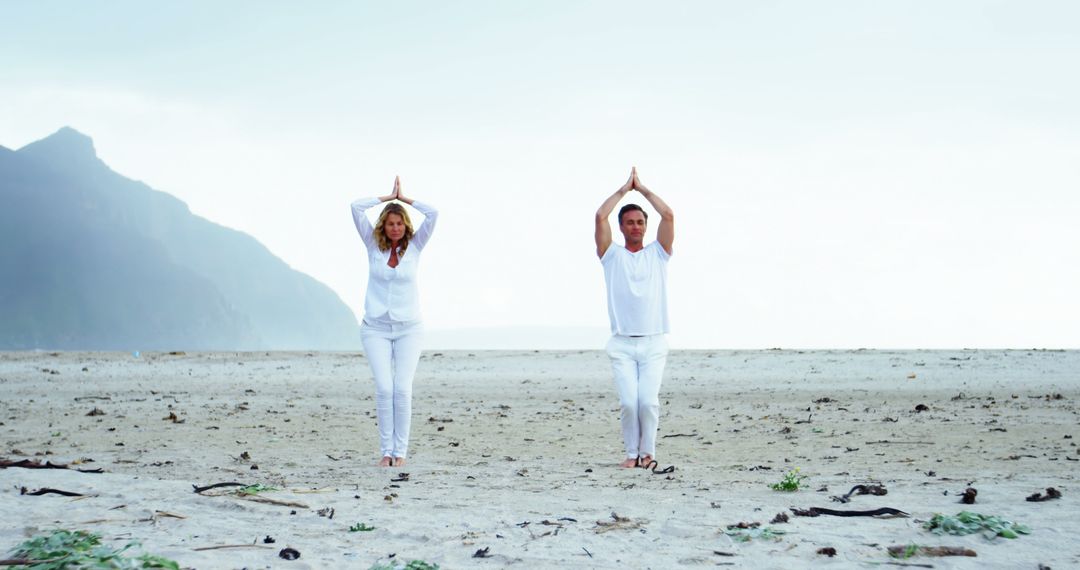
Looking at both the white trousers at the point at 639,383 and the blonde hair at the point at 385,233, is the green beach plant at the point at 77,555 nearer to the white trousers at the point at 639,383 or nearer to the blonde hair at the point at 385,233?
the blonde hair at the point at 385,233

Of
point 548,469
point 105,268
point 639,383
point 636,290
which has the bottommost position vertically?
point 548,469

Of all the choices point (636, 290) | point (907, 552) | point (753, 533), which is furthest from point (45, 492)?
point (907, 552)

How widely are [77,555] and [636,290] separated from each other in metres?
5.24

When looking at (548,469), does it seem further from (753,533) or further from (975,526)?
(975,526)

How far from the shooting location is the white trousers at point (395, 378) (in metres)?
8.57

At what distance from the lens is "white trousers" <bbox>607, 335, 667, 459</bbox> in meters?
8.15

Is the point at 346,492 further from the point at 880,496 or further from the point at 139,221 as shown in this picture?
the point at 139,221

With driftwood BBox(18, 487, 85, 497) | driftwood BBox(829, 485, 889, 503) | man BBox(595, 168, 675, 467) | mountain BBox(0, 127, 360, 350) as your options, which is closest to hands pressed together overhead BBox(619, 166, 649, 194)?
man BBox(595, 168, 675, 467)

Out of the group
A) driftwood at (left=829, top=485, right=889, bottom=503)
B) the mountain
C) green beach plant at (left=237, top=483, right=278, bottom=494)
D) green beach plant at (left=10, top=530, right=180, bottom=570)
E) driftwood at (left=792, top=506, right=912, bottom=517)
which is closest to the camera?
green beach plant at (left=10, top=530, right=180, bottom=570)

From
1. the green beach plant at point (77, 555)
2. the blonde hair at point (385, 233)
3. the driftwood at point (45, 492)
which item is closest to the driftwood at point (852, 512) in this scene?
the green beach plant at point (77, 555)

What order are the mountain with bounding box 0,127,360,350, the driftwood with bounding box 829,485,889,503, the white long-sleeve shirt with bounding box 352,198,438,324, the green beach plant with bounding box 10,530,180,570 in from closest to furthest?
the green beach plant with bounding box 10,530,180,570 → the driftwood with bounding box 829,485,889,503 → the white long-sleeve shirt with bounding box 352,198,438,324 → the mountain with bounding box 0,127,360,350

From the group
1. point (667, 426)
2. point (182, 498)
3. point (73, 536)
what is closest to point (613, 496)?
point (182, 498)

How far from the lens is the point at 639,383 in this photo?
8.26 m

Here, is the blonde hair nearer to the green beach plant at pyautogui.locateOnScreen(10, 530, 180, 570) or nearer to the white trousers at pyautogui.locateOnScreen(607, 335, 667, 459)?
the white trousers at pyautogui.locateOnScreen(607, 335, 667, 459)
